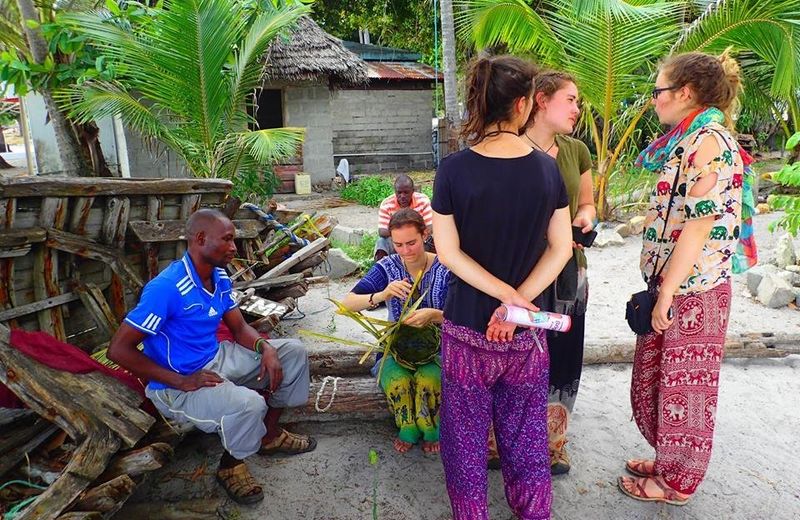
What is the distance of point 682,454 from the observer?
2467mm

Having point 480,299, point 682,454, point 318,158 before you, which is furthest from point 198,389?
point 318,158

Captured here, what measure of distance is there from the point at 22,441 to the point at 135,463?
2.37 feet

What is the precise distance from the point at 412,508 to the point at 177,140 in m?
5.16

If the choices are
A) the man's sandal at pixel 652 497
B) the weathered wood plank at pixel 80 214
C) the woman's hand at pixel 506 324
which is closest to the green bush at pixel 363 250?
the weathered wood plank at pixel 80 214

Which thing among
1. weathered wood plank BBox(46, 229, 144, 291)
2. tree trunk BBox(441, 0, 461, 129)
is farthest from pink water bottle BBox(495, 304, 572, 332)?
tree trunk BBox(441, 0, 461, 129)

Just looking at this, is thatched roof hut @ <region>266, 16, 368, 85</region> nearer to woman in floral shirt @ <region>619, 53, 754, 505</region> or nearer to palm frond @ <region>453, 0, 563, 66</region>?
palm frond @ <region>453, 0, 563, 66</region>

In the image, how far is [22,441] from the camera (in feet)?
8.41

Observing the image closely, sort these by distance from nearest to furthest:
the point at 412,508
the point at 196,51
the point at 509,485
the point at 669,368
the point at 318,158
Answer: the point at 509,485
the point at 669,368
the point at 412,508
the point at 196,51
the point at 318,158

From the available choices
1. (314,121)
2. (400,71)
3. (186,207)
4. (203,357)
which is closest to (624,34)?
(186,207)

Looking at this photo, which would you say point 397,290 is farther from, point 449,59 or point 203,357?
point 449,59

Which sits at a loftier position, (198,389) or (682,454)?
(198,389)

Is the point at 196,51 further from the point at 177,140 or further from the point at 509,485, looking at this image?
the point at 509,485

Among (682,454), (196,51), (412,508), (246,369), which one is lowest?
(412,508)

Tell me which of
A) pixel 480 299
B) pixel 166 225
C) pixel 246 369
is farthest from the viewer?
pixel 166 225
